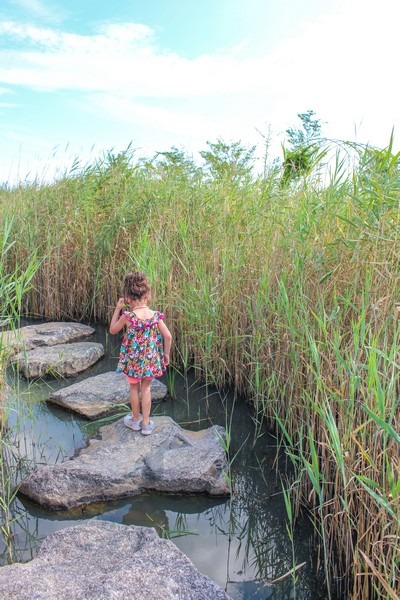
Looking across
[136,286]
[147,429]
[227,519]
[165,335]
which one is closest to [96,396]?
[147,429]

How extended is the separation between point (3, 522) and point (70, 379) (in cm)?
211

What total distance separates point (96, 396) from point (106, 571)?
2078 millimetres

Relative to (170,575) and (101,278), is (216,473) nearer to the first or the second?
(170,575)

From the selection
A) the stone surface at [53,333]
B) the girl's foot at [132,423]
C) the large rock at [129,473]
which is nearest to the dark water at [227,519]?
the large rock at [129,473]

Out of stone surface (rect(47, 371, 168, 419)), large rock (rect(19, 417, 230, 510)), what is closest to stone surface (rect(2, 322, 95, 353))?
stone surface (rect(47, 371, 168, 419))

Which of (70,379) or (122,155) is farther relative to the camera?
(122,155)

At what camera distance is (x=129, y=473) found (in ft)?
9.46

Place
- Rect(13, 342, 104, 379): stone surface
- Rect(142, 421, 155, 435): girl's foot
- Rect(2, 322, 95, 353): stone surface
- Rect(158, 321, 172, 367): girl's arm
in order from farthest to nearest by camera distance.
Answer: Rect(2, 322, 95, 353): stone surface < Rect(13, 342, 104, 379): stone surface < Rect(158, 321, 172, 367): girl's arm < Rect(142, 421, 155, 435): girl's foot

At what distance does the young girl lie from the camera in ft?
11.2

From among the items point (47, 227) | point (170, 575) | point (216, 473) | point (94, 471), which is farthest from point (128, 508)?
point (47, 227)

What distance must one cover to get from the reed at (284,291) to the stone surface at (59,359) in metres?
0.83

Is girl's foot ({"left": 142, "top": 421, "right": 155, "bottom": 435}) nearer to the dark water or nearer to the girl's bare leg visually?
the girl's bare leg

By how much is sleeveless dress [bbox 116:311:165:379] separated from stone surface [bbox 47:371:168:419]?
1.88 ft

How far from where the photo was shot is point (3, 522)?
261 cm
